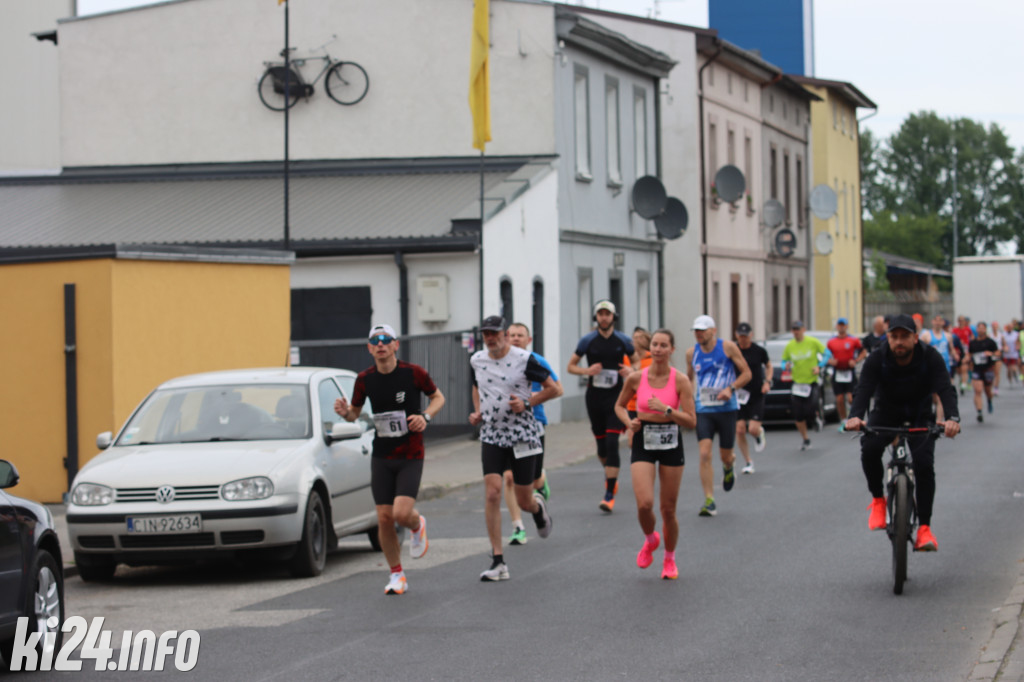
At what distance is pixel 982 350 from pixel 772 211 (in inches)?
762

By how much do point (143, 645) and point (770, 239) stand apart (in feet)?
138

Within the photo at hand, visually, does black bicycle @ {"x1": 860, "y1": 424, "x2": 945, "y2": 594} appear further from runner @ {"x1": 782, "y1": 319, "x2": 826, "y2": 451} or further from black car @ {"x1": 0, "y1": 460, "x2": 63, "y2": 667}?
runner @ {"x1": 782, "y1": 319, "x2": 826, "y2": 451}

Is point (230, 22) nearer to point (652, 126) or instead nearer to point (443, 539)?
point (652, 126)

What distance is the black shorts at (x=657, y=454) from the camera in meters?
10.7

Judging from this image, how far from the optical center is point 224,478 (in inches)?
428

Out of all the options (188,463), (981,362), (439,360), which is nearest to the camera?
(188,463)

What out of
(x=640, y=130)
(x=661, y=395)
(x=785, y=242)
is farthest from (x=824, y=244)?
(x=661, y=395)

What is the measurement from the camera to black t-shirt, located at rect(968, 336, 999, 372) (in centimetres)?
2802

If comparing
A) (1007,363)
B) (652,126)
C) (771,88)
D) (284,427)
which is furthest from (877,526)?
(771,88)

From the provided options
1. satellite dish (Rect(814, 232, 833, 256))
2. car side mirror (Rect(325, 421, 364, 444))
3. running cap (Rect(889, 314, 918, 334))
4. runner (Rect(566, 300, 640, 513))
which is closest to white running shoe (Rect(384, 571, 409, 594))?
car side mirror (Rect(325, 421, 364, 444))

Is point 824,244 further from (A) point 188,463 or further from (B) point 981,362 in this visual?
(A) point 188,463

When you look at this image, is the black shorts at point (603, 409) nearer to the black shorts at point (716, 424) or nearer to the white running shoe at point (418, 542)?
the black shorts at point (716, 424)

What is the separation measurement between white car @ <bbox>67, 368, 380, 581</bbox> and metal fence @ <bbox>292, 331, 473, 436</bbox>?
9.84m

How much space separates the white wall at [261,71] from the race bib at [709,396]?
16061 millimetres
